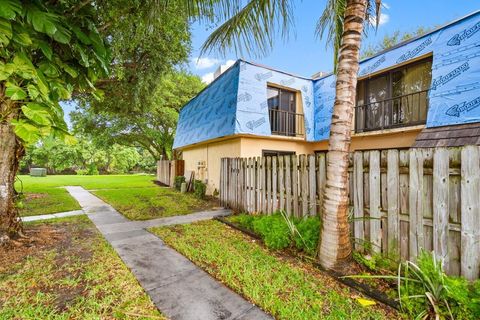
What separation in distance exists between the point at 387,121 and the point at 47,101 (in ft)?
35.1

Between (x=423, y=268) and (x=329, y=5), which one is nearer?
(x=423, y=268)

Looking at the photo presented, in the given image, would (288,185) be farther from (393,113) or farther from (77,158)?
(77,158)

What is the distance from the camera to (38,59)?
3.19 m

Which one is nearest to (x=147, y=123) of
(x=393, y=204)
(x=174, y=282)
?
(x=174, y=282)

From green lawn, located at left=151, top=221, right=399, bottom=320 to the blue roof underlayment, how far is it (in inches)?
196

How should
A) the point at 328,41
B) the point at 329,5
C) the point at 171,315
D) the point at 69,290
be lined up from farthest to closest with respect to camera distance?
the point at 328,41 → the point at 329,5 → the point at 69,290 → the point at 171,315

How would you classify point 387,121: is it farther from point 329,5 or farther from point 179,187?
point 179,187

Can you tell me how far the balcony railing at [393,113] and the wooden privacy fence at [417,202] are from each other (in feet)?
21.7

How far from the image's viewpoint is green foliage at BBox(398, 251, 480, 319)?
215 centimetres

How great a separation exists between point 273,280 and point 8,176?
15.6ft

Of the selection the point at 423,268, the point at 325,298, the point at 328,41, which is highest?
the point at 328,41

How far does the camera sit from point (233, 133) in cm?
842

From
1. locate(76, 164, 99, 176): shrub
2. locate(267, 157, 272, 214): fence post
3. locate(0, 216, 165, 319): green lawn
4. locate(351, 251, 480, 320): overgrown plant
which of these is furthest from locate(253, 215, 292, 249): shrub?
locate(76, 164, 99, 176): shrub

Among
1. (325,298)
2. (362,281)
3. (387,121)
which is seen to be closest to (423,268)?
(362,281)
